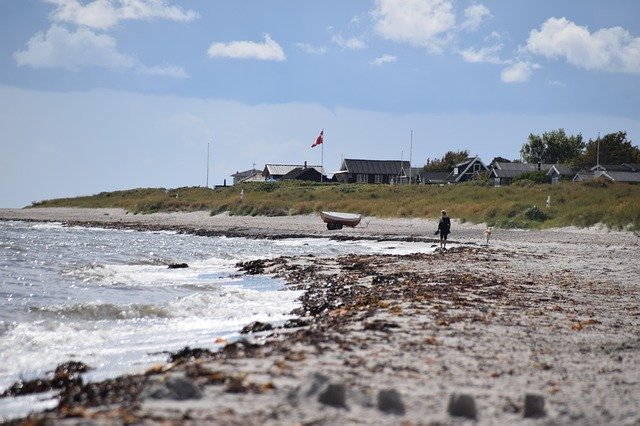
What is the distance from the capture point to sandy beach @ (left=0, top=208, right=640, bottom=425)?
17.7ft

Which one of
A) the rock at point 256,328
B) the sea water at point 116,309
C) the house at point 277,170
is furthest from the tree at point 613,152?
the rock at point 256,328

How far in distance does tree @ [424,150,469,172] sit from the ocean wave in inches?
4377

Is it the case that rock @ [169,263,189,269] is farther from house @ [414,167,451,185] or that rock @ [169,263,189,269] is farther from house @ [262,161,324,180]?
house @ [262,161,324,180]

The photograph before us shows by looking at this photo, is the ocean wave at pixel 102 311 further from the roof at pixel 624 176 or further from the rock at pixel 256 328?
the roof at pixel 624 176

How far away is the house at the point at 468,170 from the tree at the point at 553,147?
2151 cm

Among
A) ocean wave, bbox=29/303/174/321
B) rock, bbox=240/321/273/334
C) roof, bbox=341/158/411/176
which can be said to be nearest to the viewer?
rock, bbox=240/321/273/334

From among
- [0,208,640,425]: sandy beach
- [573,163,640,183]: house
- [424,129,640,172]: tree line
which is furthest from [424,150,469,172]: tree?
[0,208,640,425]: sandy beach

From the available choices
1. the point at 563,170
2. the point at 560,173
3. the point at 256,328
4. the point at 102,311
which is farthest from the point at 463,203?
the point at 563,170

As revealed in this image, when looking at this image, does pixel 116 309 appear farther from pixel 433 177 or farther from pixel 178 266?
pixel 433 177

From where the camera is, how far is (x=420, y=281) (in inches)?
600

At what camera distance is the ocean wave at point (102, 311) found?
12709 millimetres

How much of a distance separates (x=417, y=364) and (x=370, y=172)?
103954 mm

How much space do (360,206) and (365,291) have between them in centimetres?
4143

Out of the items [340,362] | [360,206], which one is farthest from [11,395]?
[360,206]
